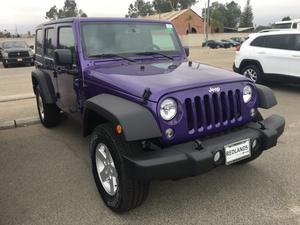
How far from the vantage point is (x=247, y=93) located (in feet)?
12.2

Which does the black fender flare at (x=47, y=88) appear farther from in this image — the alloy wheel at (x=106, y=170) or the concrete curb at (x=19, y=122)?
the alloy wheel at (x=106, y=170)

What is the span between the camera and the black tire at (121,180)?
313 cm

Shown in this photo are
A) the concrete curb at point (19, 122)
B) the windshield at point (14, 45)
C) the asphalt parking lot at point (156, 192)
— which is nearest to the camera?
the asphalt parking lot at point (156, 192)

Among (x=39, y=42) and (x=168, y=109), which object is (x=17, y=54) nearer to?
(x=39, y=42)

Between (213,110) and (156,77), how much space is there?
0.69 meters

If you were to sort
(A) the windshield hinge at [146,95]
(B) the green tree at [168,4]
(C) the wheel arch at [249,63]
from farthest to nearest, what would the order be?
(B) the green tree at [168,4] → (C) the wheel arch at [249,63] → (A) the windshield hinge at [146,95]

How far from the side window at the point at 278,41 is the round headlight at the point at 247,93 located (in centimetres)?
620

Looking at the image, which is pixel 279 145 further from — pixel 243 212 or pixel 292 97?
pixel 292 97

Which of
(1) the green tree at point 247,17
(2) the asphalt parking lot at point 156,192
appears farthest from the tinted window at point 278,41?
(1) the green tree at point 247,17

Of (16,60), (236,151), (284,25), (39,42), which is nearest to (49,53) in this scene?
(39,42)

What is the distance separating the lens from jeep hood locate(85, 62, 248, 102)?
128 inches

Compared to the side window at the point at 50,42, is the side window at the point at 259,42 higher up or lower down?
lower down

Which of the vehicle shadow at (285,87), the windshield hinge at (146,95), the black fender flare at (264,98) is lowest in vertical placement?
the vehicle shadow at (285,87)

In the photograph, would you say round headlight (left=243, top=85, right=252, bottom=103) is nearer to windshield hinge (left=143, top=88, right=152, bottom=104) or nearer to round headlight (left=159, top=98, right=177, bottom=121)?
round headlight (left=159, top=98, right=177, bottom=121)
